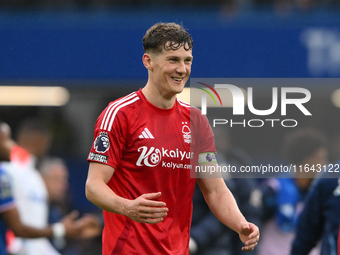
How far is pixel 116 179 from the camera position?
121 inches

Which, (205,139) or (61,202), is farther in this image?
(61,202)

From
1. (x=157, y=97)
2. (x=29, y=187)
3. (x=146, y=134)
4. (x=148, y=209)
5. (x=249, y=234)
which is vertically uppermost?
(x=157, y=97)

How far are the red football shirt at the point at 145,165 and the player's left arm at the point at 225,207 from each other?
0.46 feet

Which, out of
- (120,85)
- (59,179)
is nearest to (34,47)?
(120,85)

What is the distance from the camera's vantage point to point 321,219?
12.4 feet

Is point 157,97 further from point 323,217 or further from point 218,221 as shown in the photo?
point 218,221

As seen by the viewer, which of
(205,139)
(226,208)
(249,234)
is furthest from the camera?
(205,139)

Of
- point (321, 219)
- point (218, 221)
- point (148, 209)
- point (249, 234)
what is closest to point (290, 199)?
point (218, 221)

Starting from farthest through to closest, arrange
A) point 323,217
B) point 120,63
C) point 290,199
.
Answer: point 120,63 < point 290,199 < point 323,217

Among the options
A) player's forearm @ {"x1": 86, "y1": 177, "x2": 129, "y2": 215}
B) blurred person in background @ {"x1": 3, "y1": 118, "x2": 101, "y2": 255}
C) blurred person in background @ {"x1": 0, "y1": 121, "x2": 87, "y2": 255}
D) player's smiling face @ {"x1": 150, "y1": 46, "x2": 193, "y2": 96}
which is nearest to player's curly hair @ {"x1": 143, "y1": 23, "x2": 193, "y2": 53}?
player's smiling face @ {"x1": 150, "y1": 46, "x2": 193, "y2": 96}

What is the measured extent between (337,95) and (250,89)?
4.78ft

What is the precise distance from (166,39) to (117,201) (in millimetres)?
1063

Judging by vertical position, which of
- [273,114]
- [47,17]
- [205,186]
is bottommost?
[205,186]

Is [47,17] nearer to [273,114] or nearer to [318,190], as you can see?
[273,114]
